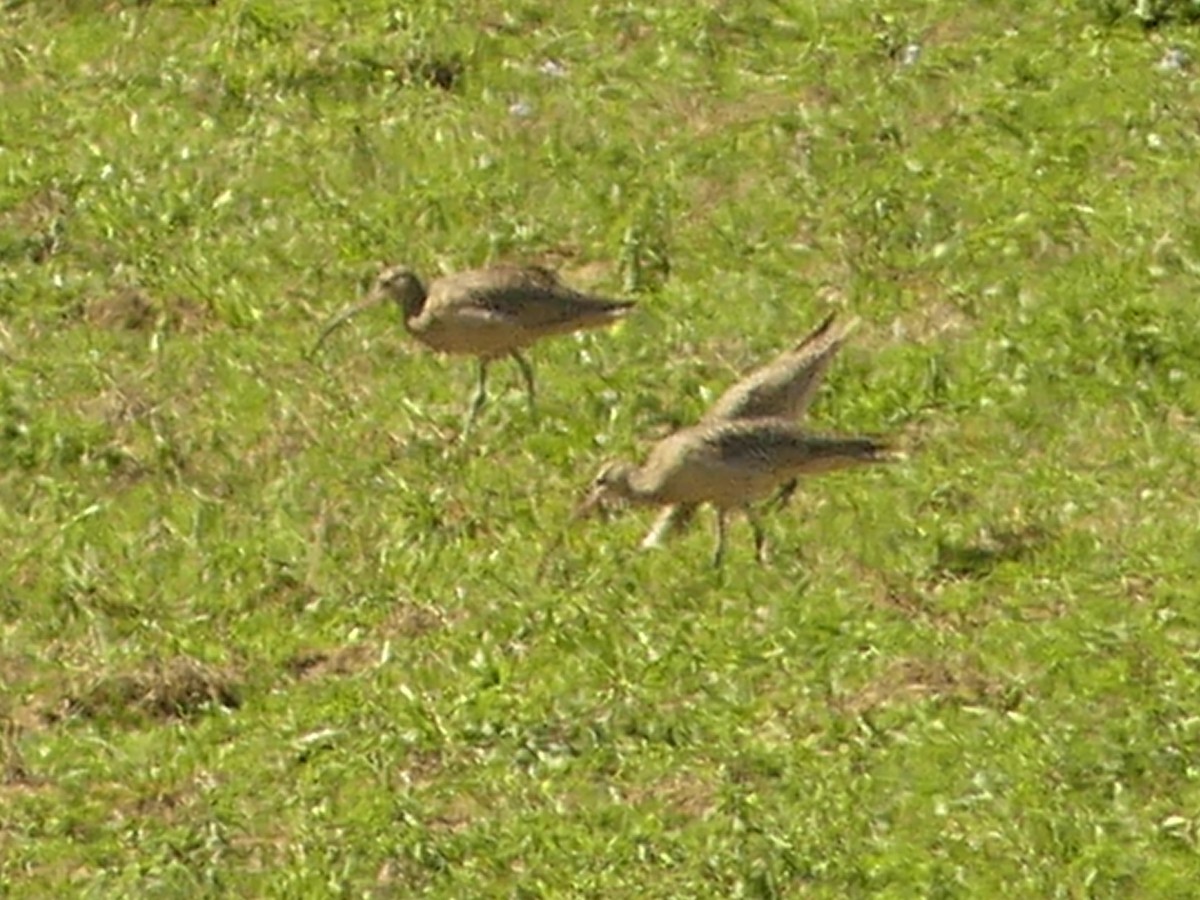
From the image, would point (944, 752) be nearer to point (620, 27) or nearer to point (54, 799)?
point (54, 799)

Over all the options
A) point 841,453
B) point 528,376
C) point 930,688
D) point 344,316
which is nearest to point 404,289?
point 344,316

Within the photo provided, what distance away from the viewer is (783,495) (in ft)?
37.4

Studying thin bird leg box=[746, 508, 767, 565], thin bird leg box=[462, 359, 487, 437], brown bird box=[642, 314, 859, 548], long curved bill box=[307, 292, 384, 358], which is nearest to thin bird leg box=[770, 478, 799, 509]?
brown bird box=[642, 314, 859, 548]

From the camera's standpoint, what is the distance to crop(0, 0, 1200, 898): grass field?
972cm

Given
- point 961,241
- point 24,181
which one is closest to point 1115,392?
point 961,241

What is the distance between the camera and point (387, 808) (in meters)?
9.77

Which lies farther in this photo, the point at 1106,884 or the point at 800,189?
the point at 800,189

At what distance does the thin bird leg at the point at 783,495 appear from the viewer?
448 inches

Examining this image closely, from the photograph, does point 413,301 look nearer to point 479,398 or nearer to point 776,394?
point 479,398

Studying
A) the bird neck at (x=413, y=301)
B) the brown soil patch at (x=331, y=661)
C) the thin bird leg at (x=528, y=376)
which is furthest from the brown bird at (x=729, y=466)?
the bird neck at (x=413, y=301)

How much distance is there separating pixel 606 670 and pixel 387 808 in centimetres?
94

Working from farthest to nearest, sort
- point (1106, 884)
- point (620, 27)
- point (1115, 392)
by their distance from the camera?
point (620, 27) < point (1115, 392) < point (1106, 884)

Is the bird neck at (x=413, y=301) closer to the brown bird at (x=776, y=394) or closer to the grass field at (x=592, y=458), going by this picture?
the grass field at (x=592, y=458)

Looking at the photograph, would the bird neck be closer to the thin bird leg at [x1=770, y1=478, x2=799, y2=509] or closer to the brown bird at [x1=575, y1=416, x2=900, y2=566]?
the brown bird at [x1=575, y1=416, x2=900, y2=566]
